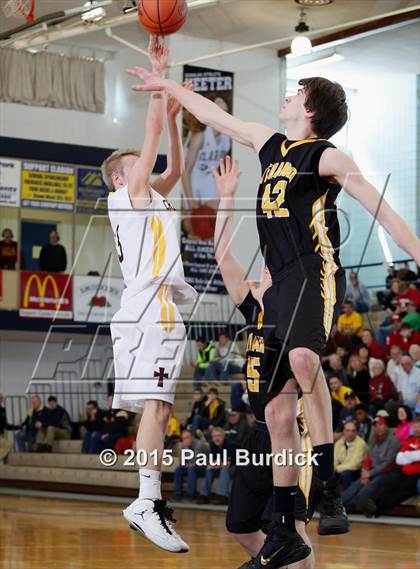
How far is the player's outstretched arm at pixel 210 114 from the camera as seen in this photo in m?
5.45

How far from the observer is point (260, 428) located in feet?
20.5

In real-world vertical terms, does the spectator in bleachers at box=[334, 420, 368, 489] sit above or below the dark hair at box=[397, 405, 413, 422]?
below

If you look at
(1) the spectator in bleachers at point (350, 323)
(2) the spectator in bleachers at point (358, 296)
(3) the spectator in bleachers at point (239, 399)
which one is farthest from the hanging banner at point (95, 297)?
(3) the spectator in bleachers at point (239, 399)

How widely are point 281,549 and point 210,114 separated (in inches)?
88.0

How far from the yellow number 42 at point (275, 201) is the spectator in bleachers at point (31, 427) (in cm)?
1635

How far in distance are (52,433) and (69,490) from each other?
192 cm

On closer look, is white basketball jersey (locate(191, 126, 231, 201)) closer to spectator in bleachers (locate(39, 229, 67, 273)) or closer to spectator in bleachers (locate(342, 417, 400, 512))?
spectator in bleachers (locate(39, 229, 67, 273))

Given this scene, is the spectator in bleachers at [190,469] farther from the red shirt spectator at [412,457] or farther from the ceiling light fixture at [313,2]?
the ceiling light fixture at [313,2]

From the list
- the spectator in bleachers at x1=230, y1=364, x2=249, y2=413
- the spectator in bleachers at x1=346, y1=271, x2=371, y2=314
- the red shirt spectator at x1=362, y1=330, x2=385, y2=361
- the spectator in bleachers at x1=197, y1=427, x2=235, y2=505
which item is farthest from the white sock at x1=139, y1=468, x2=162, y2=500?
the spectator in bleachers at x1=346, y1=271, x2=371, y2=314

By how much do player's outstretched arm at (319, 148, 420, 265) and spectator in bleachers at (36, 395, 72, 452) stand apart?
1639cm

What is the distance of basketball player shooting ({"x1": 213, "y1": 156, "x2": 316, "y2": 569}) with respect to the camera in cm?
535

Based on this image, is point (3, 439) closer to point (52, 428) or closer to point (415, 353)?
point (52, 428)

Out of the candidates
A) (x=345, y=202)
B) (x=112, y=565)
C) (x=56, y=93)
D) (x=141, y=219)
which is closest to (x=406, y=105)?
(x=345, y=202)

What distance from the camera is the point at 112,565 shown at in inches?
347
